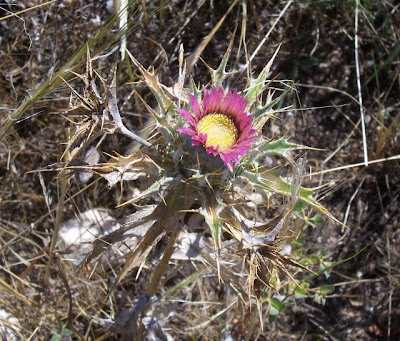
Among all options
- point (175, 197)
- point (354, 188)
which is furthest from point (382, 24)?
point (175, 197)

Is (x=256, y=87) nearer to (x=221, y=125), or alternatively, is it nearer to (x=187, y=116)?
(x=221, y=125)

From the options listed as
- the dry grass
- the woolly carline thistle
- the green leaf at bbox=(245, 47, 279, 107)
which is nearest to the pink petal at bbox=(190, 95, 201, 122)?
the woolly carline thistle

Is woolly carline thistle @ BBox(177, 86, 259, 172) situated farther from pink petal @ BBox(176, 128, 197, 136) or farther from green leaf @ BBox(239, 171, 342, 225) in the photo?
green leaf @ BBox(239, 171, 342, 225)

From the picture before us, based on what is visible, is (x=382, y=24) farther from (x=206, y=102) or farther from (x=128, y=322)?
(x=128, y=322)

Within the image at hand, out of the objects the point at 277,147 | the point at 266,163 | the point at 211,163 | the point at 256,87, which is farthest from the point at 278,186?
the point at 266,163

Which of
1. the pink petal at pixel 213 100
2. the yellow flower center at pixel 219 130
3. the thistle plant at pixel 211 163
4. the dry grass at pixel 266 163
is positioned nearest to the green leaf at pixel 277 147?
the thistle plant at pixel 211 163
